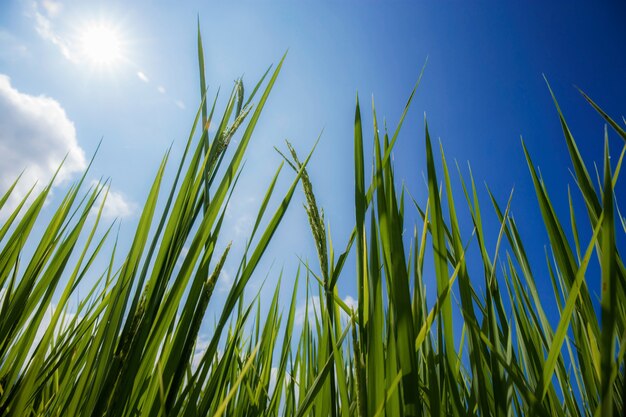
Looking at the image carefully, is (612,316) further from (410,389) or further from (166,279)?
(166,279)

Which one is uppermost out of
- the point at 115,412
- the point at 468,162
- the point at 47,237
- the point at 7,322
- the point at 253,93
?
the point at 468,162

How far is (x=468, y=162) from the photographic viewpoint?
44.3 inches

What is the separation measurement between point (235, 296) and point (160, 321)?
5.0 inches

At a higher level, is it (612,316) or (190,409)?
(612,316)

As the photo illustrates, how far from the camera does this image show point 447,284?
23.4 inches

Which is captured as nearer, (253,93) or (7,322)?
(7,322)

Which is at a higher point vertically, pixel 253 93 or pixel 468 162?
pixel 468 162

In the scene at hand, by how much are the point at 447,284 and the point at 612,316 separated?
23 centimetres

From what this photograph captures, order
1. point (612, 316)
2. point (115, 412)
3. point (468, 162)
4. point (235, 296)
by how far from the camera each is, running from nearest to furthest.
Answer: point (612, 316), point (115, 412), point (235, 296), point (468, 162)

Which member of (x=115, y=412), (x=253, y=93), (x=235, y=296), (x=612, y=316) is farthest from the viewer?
(x=253, y=93)

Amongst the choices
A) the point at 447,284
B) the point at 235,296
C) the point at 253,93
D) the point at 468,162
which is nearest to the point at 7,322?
the point at 235,296

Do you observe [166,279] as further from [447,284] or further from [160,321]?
[447,284]

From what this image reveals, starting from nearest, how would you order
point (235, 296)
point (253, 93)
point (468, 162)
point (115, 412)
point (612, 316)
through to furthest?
point (612, 316)
point (115, 412)
point (235, 296)
point (253, 93)
point (468, 162)

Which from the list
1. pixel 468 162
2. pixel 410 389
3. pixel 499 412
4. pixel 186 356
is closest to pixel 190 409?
pixel 186 356
